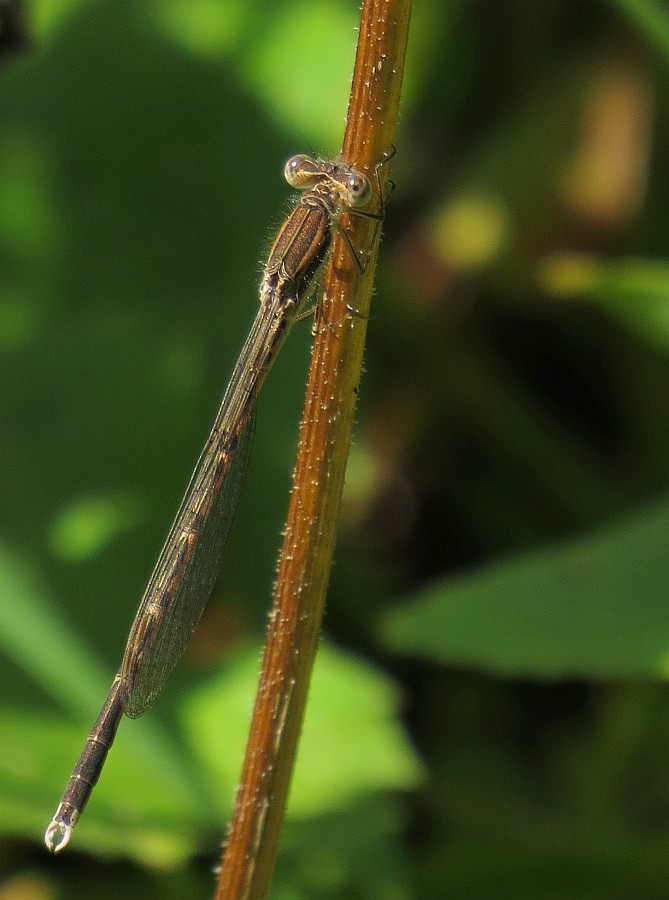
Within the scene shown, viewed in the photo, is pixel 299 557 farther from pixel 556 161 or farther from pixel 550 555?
pixel 556 161

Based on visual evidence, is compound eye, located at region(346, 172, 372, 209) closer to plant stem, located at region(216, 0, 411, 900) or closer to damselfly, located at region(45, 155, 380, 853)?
plant stem, located at region(216, 0, 411, 900)

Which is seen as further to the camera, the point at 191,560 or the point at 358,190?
the point at 191,560

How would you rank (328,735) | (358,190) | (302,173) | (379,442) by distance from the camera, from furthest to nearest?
(379,442) → (328,735) → (302,173) → (358,190)

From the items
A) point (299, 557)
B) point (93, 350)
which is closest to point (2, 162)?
point (93, 350)

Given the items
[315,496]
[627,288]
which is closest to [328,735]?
[627,288]

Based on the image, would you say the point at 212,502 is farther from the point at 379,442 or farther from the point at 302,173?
the point at 379,442

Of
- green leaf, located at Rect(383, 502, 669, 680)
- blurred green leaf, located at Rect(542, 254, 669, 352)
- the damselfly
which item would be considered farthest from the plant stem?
blurred green leaf, located at Rect(542, 254, 669, 352)

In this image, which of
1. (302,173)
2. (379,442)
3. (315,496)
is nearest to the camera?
(315,496)
